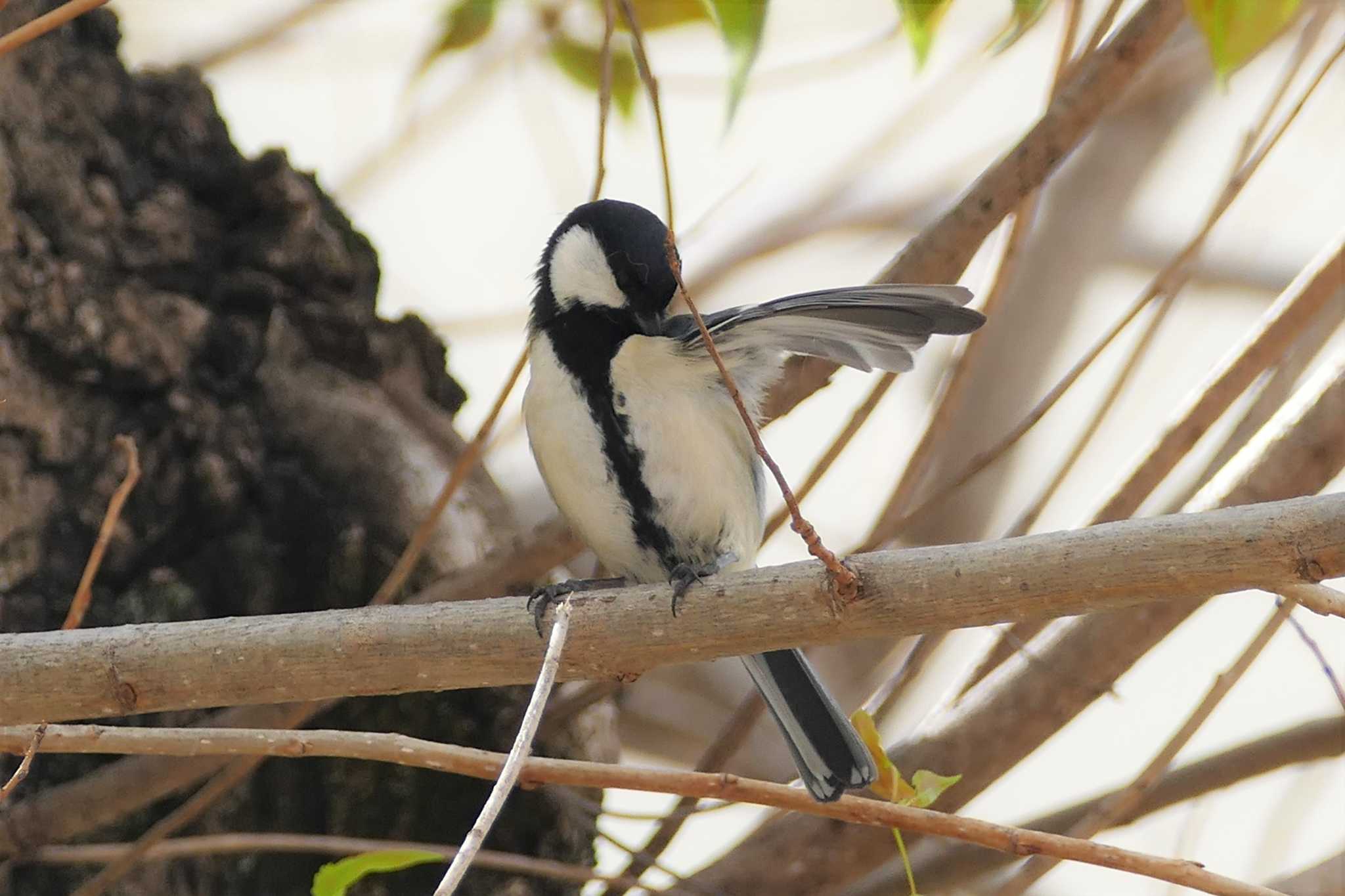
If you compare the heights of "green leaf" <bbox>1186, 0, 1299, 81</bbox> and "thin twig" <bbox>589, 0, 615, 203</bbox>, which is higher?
"thin twig" <bbox>589, 0, 615, 203</bbox>

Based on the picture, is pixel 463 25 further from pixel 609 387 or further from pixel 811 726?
pixel 811 726

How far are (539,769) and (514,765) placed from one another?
34cm

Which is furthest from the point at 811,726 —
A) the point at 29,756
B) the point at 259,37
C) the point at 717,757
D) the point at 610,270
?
the point at 259,37

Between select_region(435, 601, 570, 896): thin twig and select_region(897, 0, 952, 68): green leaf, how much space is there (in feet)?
2.31

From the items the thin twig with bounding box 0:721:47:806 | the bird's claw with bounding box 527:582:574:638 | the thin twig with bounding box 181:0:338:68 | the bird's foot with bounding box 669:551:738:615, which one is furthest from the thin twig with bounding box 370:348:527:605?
the thin twig with bounding box 181:0:338:68

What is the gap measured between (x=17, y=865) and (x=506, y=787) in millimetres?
1006

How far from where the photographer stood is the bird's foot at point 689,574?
106 cm

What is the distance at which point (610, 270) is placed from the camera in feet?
5.48

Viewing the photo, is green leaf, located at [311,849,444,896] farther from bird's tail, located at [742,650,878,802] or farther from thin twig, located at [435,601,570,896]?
bird's tail, located at [742,650,878,802]

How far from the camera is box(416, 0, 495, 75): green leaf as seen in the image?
1.87m

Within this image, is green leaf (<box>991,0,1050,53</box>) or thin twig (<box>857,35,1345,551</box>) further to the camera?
thin twig (<box>857,35,1345,551</box>)

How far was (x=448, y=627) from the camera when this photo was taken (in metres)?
1.09

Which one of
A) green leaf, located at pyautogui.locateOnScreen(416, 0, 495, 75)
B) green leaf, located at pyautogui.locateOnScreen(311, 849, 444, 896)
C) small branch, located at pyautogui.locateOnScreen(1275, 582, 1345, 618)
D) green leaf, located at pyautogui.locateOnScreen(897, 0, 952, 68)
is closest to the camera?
small branch, located at pyautogui.locateOnScreen(1275, 582, 1345, 618)

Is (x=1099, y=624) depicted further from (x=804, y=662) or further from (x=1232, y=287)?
(x=1232, y=287)
